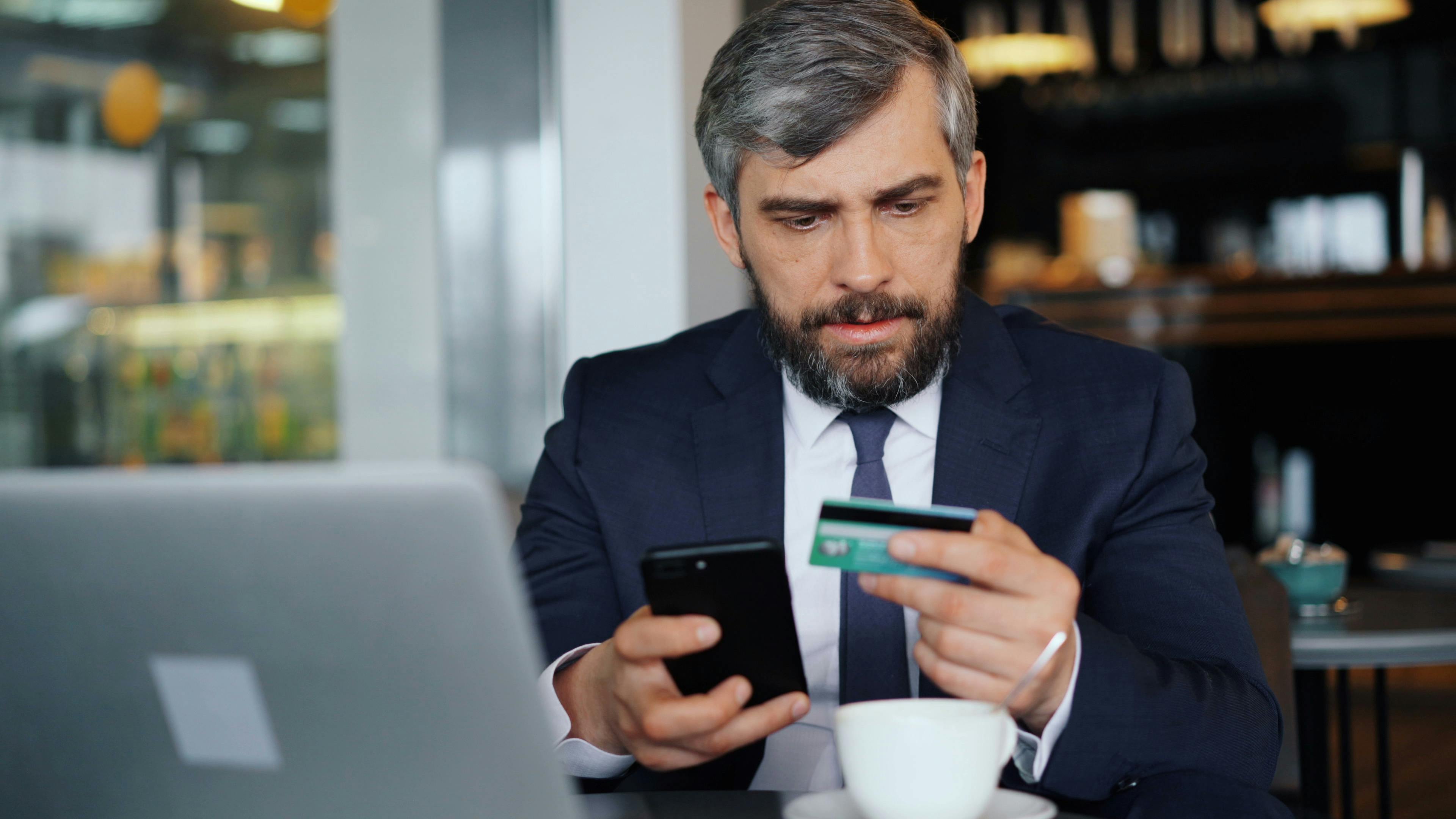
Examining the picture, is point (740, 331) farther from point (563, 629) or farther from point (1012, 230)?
point (1012, 230)

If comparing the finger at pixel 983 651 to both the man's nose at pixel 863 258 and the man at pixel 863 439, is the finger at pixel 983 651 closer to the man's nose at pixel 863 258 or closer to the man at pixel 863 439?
the man at pixel 863 439

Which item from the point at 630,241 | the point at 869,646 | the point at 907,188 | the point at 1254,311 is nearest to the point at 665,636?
the point at 869,646

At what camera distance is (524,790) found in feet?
1.78

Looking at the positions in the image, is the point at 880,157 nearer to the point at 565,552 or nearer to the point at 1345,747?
the point at 565,552

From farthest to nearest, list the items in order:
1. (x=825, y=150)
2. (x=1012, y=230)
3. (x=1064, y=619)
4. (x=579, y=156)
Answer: (x=1012, y=230), (x=579, y=156), (x=825, y=150), (x=1064, y=619)

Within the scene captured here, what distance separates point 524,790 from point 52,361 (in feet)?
10.7

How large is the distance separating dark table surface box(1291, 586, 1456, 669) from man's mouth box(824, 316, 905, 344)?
0.67 metres

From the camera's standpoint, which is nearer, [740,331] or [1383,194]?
[740,331]

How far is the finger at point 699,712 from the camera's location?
0.78m

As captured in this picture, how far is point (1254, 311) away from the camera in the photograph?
5.25 metres

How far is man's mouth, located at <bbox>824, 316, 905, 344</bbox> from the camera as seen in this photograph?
1203mm

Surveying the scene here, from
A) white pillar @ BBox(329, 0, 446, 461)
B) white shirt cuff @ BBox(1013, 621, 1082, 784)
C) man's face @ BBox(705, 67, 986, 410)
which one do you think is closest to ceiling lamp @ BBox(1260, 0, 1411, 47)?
white pillar @ BBox(329, 0, 446, 461)

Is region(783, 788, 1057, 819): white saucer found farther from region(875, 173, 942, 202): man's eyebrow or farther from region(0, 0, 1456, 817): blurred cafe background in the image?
region(0, 0, 1456, 817): blurred cafe background

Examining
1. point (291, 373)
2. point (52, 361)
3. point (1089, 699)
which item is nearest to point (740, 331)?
point (1089, 699)
